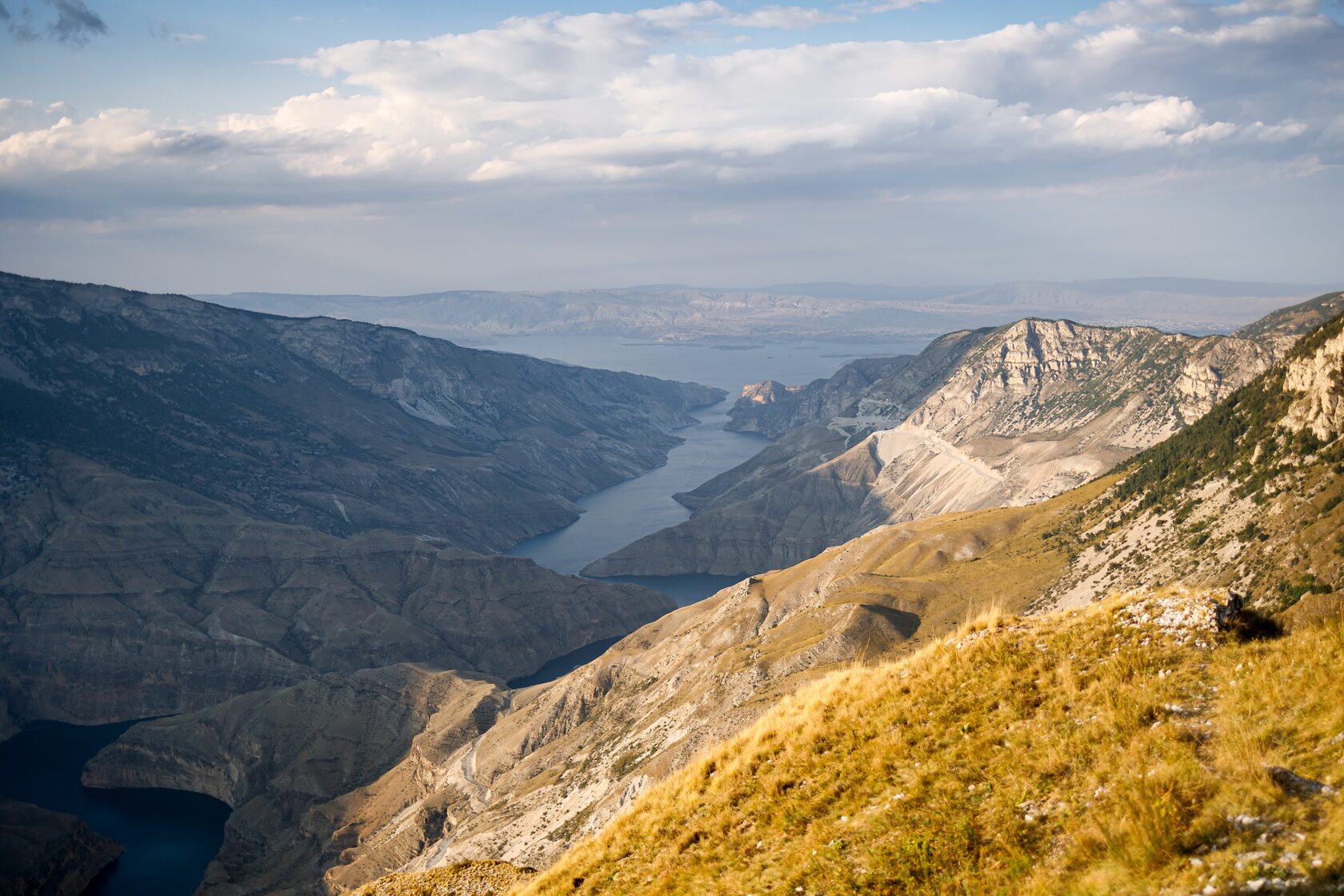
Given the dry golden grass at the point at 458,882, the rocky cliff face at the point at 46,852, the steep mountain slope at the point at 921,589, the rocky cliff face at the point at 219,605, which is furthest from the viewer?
the rocky cliff face at the point at 219,605

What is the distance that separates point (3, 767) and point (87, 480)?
67.9 m

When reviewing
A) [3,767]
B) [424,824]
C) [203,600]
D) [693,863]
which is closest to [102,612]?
[203,600]

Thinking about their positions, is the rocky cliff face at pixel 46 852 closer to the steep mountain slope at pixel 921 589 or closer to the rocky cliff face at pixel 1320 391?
the steep mountain slope at pixel 921 589

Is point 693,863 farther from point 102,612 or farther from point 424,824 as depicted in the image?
point 102,612

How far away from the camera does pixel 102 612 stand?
141 meters

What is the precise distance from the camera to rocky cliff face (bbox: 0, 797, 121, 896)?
253ft

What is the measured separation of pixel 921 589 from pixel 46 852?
8045 cm

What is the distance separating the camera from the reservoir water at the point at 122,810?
8638 cm

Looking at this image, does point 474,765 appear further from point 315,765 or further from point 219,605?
point 219,605

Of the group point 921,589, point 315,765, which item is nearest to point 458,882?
point 921,589

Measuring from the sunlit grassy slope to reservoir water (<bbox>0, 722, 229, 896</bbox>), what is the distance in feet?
286

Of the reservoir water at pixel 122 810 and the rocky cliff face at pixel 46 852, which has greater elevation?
the rocky cliff face at pixel 46 852

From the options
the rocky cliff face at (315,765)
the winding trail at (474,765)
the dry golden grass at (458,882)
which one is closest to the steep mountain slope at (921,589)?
the winding trail at (474,765)

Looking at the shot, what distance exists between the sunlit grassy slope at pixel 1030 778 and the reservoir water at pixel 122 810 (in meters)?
87.3
